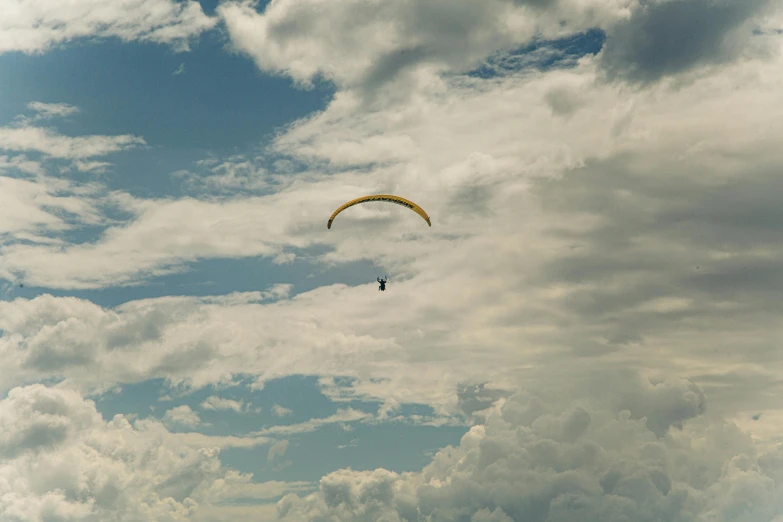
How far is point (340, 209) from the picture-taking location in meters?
136

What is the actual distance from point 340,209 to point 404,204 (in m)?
13.2

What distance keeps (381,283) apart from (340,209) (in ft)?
56.8

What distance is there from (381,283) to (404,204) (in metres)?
16.3

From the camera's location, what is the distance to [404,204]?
133m

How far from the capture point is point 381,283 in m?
133

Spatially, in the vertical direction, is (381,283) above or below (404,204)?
below

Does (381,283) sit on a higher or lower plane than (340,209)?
lower
